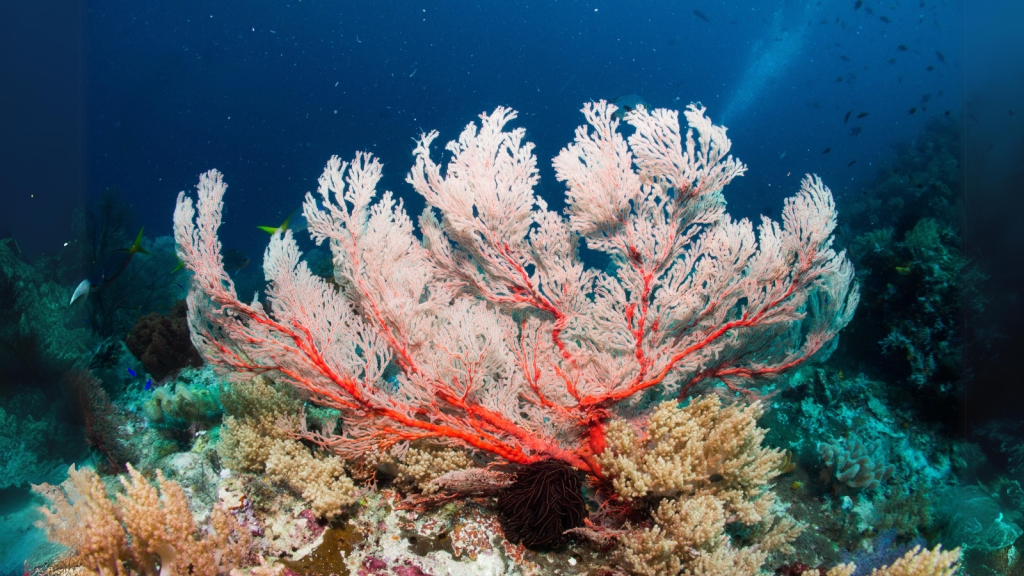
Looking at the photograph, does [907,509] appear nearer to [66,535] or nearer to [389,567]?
[389,567]

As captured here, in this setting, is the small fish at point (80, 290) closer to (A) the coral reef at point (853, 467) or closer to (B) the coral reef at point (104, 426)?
(B) the coral reef at point (104, 426)

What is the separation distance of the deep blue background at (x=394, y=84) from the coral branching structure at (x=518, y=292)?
1003 inches

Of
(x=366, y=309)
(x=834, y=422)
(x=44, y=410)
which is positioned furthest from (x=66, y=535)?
(x=834, y=422)

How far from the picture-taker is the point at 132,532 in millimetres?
2371

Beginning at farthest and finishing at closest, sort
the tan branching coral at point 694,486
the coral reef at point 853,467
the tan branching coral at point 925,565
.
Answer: the coral reef at point 853,467 → the tan branching coral at point 694,486 → the tan branching coral at point 925,565

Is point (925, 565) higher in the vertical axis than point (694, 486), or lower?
lower

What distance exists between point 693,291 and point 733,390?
174 centimetres

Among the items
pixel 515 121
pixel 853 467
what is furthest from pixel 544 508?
pixel 515 121

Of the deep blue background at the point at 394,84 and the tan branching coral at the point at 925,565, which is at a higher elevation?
the deep blue background at the point at 394,84

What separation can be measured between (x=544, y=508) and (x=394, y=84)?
42.2 meters

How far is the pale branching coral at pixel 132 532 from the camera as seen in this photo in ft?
7.47

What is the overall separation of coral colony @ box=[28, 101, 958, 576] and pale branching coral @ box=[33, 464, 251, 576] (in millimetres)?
90

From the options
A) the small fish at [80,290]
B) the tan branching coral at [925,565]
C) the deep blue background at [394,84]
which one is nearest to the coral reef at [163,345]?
the small fish at [80,290]

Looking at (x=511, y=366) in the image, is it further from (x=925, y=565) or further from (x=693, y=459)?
(x=925, y=565)
